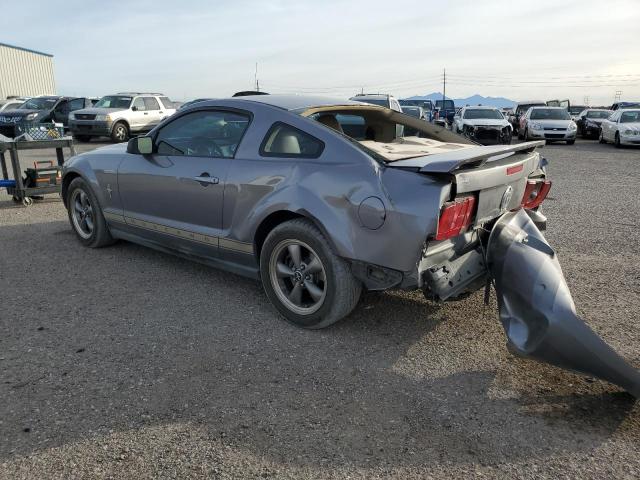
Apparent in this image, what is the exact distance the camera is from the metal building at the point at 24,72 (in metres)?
40.9

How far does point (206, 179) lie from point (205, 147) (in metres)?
0.38

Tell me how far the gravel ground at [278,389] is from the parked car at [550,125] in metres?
18.0

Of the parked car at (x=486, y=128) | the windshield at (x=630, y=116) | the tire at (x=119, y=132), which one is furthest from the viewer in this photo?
the windshield at (x=630, y=116)

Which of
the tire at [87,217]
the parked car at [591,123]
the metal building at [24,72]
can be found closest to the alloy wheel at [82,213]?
the tire at [87,217]

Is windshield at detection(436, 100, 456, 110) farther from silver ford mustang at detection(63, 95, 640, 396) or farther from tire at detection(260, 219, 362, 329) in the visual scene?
tire at detection(260, 219, 362, 329)

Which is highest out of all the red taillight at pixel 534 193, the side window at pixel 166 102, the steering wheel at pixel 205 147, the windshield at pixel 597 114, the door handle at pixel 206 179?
the side window at pixel 166 102

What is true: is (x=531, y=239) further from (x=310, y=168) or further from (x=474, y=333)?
(x=310, y=168)

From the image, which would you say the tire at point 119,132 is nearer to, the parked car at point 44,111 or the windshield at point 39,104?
the parked car at point 44,111

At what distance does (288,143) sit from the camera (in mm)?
3811

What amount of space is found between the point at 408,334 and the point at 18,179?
7072mm

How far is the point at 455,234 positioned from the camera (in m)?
3.27

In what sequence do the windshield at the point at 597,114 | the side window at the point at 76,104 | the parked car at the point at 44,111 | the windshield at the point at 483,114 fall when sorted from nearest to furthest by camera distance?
the parked car at the point at 44,111 → the windshield at the point at 483,114 → the side window at the point at 76,104 → the windshield at the point at 597,114

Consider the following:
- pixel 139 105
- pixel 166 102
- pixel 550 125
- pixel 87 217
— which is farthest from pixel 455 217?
pixel 166 102

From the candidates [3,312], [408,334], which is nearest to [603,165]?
[408,334]
